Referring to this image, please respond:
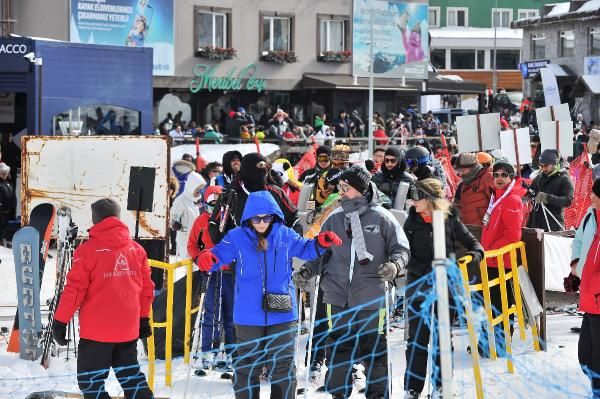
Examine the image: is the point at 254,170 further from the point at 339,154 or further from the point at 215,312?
the point at 339,154

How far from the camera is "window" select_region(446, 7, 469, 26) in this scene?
65750 millimetres

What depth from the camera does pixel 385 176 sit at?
10055mm

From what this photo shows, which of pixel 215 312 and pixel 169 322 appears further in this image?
pixel 215 312

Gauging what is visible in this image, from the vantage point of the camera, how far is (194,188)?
1209 cm

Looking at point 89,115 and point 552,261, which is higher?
point 89,115

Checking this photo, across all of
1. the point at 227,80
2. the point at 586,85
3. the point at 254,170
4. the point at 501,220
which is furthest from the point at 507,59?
the point at 254,170

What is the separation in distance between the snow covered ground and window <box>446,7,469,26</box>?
5743 centimetres

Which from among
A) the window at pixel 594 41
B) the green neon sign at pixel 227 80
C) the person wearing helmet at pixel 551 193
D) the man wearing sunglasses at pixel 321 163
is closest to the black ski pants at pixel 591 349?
the man wearing sunglasses at pixel 321 163

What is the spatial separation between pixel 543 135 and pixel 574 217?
168 centimetres

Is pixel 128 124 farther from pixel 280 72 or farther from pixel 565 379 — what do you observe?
pixel 280 72

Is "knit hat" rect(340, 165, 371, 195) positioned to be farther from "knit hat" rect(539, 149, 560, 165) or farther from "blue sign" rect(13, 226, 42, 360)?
"knit hat" rect(539, 149, 560, 165)

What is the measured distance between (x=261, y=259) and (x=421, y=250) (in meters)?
1.31

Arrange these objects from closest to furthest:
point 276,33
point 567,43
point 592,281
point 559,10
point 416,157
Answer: point 592,281, point 416,157, point 276,33, point 567,43, point 559,10

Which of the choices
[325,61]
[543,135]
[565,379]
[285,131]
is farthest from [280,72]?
[565,379]
